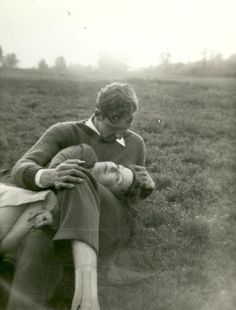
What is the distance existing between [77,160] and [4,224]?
469 millimetres

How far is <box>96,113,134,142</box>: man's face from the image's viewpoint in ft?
9.21

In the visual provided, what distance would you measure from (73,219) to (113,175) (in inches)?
19.8

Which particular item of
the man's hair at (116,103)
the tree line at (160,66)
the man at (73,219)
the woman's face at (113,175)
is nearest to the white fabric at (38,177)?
the man at (73,219)

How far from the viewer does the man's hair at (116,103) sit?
2768mm

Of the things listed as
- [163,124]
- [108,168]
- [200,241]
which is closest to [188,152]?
[163,124]

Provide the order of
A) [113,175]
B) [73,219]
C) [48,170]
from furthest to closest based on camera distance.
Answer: [113,175] → [48,170] → [73,219]

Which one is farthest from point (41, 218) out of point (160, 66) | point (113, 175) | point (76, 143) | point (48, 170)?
point (160, 66)

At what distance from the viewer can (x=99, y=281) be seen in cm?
252

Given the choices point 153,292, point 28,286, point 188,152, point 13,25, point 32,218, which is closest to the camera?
point 28,286

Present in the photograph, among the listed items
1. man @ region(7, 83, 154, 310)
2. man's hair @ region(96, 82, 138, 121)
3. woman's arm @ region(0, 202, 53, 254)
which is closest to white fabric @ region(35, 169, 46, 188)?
man @ region(7, 83, 154, 310)

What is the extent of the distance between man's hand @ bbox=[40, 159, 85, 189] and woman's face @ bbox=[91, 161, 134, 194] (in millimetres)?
156

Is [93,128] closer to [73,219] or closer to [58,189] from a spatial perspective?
[58,189]

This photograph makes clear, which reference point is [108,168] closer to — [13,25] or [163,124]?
[13,25]

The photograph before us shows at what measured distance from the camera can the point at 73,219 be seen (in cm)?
207
